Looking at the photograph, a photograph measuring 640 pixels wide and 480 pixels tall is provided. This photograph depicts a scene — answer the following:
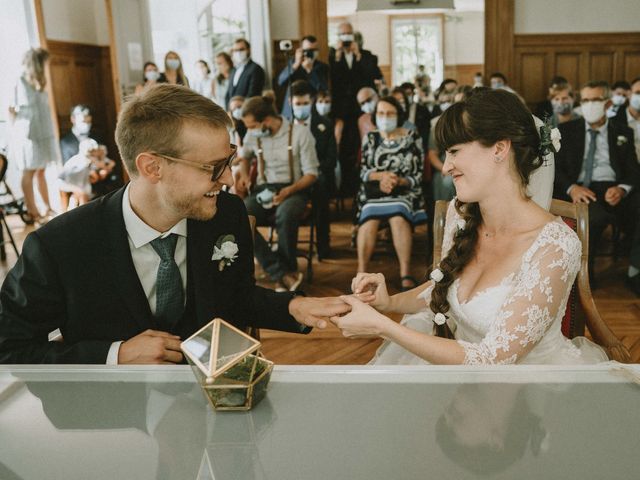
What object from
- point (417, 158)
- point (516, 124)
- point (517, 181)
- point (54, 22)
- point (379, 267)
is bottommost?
point (379, 267)

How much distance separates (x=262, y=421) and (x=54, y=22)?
831 cm

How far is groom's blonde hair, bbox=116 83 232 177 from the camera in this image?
1548mm

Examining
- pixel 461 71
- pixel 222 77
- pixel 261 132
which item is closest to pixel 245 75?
pixel 222 77

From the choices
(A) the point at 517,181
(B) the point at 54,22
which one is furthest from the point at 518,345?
(B) the point at 54,22

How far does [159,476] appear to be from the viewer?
945 mm

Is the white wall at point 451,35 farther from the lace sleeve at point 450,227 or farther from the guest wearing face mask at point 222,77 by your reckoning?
the lace sleeve at point 450,227

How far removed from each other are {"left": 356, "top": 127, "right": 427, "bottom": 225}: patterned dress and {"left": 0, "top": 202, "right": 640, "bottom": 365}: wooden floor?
469mm

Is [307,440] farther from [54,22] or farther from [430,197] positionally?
[54,22]

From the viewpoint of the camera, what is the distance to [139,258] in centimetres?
166

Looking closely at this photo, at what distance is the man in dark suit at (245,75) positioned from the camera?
7.39 m

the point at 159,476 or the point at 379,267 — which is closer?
the point at 159,476

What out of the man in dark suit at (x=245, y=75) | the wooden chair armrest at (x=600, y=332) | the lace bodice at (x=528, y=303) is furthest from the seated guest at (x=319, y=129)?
the lace bodice at (x=528, y=303)

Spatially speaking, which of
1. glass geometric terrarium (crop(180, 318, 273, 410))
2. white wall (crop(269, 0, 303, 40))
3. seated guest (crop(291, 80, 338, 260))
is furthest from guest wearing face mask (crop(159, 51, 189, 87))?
glass geometric terrarium (crop(180, 318, 273, 410))

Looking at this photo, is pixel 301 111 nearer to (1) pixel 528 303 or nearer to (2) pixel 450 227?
(2) pixel 450 227
